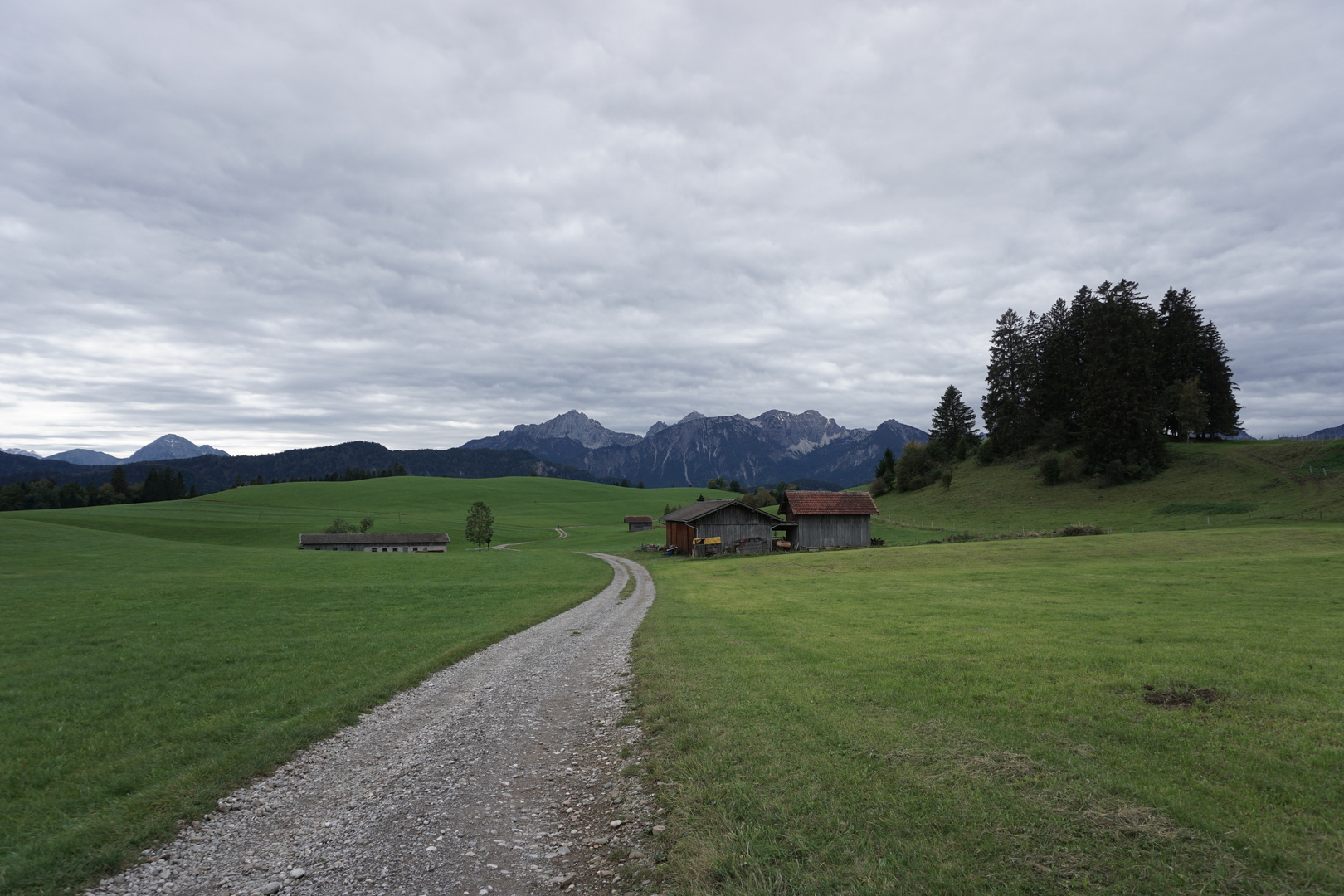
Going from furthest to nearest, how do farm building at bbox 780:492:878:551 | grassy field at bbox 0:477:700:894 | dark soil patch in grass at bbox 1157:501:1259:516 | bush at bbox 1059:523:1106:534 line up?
1. farm building at bbox 780:492:878:551
2. dark soil patch in grass at bbox 1157:501:1259:516
3. bush at bbox 1059:523:1106:534
4. grassy field at bbox 0:477:700:894

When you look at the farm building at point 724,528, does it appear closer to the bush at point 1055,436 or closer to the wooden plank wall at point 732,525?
the wooden plank wall at point 732,525

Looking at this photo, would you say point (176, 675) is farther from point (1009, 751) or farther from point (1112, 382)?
point (1112, 382)

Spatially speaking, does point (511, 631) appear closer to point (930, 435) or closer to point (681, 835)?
point (681, 835)

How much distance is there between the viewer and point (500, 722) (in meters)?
12.0

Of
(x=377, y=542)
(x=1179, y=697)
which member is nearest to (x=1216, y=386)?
(x=1179, y=697)

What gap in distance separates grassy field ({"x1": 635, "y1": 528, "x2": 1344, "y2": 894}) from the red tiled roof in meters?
50.7

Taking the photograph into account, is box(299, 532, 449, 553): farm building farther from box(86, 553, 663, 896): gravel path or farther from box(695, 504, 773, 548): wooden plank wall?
box(86, 553, 663, 896): gravel path

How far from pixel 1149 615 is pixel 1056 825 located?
1712cm

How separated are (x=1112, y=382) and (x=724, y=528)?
56.1 metres

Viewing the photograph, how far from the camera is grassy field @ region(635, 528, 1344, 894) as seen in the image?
5.76 m

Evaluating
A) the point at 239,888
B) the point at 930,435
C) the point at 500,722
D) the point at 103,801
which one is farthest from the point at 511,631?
the point at 930,435

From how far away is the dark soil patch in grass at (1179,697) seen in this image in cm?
1005

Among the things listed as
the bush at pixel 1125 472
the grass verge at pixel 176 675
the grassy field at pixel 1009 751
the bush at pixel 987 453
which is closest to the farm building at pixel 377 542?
the grass verge at pixel 176 675

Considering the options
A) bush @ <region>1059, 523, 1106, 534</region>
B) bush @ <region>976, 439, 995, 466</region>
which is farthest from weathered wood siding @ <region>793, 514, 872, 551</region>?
bush @ <region>976, 439, 995, 466</region>
